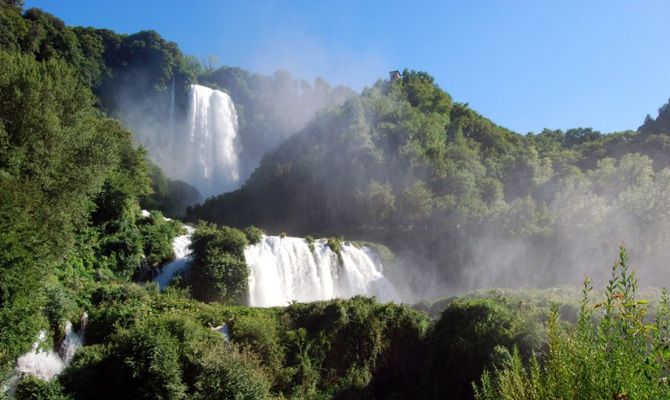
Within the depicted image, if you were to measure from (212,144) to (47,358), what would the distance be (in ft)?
127

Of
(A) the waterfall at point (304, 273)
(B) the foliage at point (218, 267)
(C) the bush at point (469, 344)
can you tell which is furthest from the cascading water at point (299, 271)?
A: (C) the bush at point (469, 344)

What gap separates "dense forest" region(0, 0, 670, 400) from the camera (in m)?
12.4

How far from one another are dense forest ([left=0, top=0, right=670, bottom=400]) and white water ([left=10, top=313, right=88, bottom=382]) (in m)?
0.22

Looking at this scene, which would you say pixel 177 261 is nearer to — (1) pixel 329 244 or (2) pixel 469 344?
(1) pixel 329 244

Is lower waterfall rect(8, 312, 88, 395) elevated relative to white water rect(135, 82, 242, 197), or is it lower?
lower

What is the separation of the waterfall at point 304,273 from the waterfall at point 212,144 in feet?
81.2

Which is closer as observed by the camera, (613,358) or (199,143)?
(613,358)

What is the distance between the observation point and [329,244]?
27.7 meters

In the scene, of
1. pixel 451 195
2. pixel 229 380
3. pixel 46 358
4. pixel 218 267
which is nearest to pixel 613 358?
pixel 229 380

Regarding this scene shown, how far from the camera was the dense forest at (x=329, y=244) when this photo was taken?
486 inches

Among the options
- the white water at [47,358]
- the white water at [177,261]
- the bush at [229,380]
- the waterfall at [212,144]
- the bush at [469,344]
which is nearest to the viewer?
the bush at [229,380]

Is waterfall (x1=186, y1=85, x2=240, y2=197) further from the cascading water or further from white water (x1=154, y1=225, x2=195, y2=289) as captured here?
white water (x1=154, y1=225, x2=195, y2=289)

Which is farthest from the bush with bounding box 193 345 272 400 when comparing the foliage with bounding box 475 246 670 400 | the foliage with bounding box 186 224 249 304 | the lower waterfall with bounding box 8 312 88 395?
the foliage with bounding box 475 246 670 400

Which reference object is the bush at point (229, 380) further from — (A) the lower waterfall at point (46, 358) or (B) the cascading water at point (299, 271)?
(B) the cascading water at point (299, 271)
